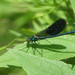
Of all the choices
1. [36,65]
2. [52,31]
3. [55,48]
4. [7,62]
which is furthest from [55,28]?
[36,65]

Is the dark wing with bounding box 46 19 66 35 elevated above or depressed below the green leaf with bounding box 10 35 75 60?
above

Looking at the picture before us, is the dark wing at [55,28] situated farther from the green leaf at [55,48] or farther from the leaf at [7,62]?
the leaf at [7,62]

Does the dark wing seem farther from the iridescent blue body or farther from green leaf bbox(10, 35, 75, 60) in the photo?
green leaf bbox(10, 35, 75, 60)

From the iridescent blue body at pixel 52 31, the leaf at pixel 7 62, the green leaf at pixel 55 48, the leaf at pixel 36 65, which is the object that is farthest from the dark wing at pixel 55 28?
the leaf at pixel 36 65

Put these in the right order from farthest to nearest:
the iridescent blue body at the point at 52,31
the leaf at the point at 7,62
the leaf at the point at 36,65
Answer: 1. the iridescent blue body at the point at 52,31
2. the leaf at the point at 7,62
3. the leaf at the point at 36,65

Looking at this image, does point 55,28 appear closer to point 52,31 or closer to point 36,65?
point 52,31

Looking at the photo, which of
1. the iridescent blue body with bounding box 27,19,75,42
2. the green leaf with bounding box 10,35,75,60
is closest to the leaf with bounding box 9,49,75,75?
the green leaf with bounding box 10,35,75,60

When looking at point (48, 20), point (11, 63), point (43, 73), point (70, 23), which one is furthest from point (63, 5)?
point (43, 73)

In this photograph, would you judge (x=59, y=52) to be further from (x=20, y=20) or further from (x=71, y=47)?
(x=20, y=20)
